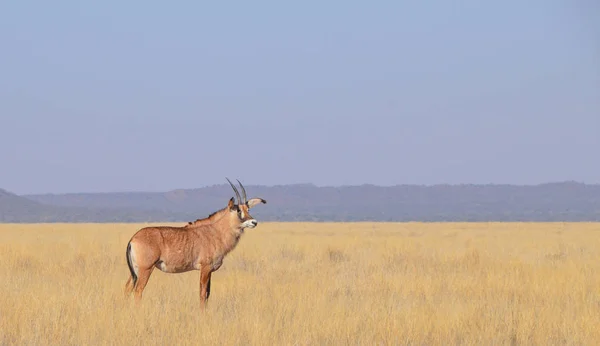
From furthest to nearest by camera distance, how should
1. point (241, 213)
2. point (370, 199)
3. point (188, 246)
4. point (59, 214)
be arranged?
point (370, 199), point (59, 214), point (241, 213), point (188, 246)

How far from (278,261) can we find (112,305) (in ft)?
30.4

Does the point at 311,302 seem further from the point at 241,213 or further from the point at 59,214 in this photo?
the point at 59,214

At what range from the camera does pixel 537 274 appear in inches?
616

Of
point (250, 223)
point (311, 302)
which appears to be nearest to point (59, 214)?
point (250, 223)

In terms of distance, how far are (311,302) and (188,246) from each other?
5.63 ft

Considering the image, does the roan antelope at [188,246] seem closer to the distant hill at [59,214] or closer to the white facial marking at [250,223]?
the white facial marking at [250,223]

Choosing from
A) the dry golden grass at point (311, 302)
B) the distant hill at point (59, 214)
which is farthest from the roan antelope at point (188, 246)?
the distant hill at point (59, 214)

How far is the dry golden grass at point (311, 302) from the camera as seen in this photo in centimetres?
880

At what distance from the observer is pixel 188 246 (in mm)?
11094

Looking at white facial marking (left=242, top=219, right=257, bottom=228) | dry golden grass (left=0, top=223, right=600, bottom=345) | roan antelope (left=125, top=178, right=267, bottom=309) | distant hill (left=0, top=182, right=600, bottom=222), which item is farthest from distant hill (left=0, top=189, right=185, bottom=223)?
white facial marking (left=242, top=219, right=257, bottom=228)

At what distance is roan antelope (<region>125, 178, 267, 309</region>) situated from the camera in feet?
35.5

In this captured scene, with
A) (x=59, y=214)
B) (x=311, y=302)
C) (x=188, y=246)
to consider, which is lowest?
(x=311, y=302)

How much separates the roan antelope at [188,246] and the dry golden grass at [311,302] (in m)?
0.42

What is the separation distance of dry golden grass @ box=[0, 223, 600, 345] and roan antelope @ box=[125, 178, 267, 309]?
16.5 inches
